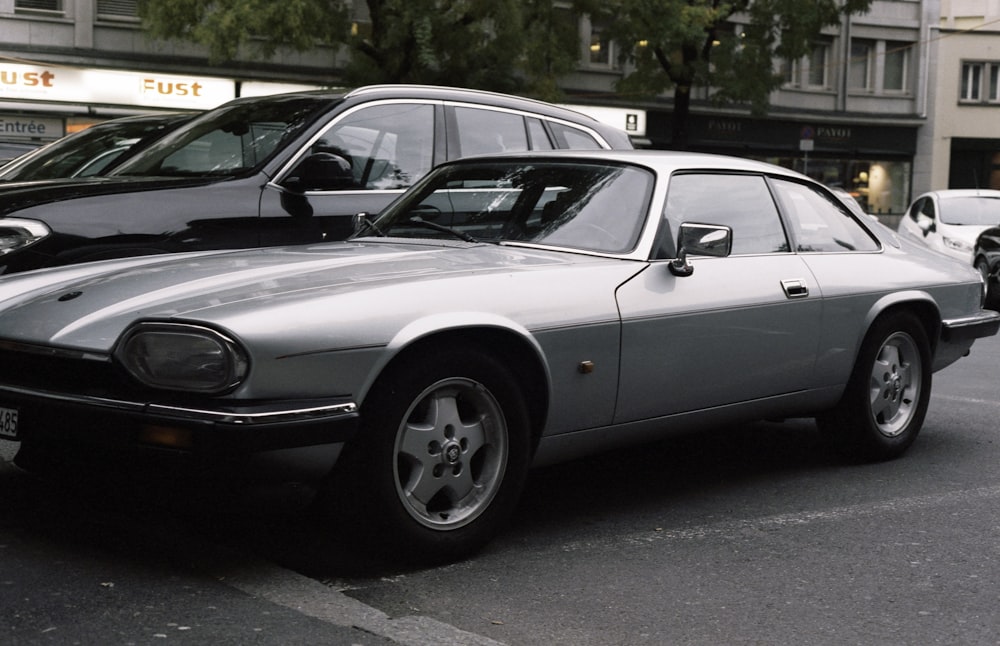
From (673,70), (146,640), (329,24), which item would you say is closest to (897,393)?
(146,640)

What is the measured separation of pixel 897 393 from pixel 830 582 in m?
2.34

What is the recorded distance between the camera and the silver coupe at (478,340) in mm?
3844

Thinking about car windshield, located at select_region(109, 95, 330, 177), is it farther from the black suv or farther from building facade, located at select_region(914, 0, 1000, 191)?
building facade, located at select_region(914, 0, 1000, 191)

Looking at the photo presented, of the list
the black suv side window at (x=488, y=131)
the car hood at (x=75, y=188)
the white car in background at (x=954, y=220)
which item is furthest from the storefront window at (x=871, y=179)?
the car hood at (x=75, y=188)

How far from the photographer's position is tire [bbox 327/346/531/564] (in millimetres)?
4055

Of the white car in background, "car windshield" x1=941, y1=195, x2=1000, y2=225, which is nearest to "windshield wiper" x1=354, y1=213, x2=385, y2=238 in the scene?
the white car in background

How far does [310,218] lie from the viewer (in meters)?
6.96

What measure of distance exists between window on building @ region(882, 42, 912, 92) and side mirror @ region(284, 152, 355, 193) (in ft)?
127

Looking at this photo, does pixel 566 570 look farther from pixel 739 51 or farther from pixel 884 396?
pixel 739 51

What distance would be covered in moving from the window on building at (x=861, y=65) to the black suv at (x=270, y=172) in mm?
35739

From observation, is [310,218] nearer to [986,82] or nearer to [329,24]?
[329,24]

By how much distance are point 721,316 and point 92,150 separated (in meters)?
4.91

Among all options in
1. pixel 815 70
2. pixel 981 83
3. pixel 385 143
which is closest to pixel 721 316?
pixel 385 143

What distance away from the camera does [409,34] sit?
78.7 ft
